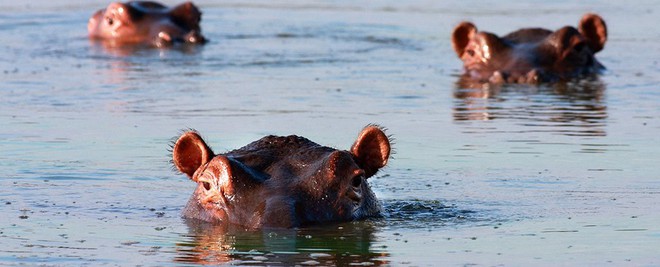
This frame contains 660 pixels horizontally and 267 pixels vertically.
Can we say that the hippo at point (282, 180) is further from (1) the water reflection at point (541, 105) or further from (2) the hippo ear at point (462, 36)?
(2) the hippo ear at point (462, 36)

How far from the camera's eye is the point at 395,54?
21.2m

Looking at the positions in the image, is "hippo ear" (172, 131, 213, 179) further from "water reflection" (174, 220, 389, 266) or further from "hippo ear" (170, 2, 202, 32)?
"hippo ear" (170, 2, 202, 32)

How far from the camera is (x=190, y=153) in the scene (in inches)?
384

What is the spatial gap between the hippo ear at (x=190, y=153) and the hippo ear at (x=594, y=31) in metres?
10.0

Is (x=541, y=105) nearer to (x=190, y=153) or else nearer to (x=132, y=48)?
(x=190, y=153)

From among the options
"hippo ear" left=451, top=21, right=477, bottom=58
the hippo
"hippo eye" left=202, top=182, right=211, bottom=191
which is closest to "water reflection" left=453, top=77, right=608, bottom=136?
"hippo ear" left=451, top=21, right=477, bottom=58

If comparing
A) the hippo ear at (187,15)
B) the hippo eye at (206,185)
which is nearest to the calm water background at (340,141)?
the hippo eye at (206,185)

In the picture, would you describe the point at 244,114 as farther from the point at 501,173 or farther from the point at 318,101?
the point at 501,173

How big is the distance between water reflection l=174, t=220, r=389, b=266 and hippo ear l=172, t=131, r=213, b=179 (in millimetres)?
532

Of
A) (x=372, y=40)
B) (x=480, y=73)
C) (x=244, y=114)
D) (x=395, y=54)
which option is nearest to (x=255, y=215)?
(x=244, y=114)

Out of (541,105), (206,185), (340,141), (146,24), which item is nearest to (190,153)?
(206,185)

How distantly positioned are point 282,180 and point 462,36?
1066 centimetres

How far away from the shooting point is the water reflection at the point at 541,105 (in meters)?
14.4

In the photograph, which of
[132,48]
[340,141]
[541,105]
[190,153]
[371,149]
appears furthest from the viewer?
[132,48]
